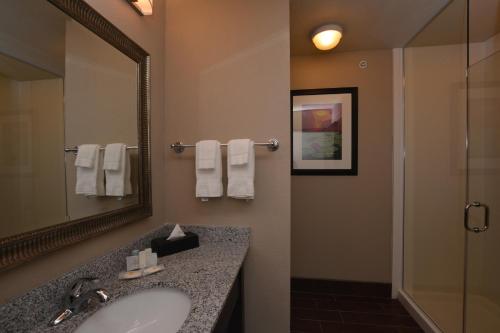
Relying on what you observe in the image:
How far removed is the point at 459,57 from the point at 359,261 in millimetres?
1861

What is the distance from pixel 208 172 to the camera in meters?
1.25

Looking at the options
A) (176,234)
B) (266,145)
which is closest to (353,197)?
(266,145)

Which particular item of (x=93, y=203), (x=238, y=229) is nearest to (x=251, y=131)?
(x=238, y=229)

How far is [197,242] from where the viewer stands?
1232 mm

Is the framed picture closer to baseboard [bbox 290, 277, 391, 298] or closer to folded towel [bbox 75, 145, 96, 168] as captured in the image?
baseboard [bbox 290, 277, 391, 298]

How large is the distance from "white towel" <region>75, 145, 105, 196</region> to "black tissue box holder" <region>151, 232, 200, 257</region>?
1.27 ft

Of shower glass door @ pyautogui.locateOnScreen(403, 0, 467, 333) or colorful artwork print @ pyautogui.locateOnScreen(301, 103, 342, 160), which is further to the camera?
colorful artwork print @ pyautogui.locateOnScreen(301, 103, 342, 160)

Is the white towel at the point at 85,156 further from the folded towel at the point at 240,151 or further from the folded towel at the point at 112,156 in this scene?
the folded towel at the point at 240,151

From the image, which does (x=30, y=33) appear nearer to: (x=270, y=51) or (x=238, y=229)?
(x=270, y=51)

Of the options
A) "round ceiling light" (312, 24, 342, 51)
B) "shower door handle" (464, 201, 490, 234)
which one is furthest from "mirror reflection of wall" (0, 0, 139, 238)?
"shower door handle" (464, 201, 490, 234)

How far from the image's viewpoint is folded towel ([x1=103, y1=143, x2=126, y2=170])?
0.94 metres

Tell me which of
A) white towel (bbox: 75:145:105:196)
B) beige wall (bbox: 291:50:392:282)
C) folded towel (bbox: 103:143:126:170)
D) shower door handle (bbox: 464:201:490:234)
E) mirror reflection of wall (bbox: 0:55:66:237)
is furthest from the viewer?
beige wall (bbox: 291:50:392:282)

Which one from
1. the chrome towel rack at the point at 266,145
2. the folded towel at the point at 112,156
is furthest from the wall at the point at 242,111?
the folded towel at the point at 112,156

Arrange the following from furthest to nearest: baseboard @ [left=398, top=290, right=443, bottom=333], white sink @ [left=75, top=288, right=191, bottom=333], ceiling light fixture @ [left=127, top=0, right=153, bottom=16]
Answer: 1. baseboard @ [left=398, top=290, right=443, bottom=333]
2. ceiling light fixture @ [left=127, top=0, right=153, bottom=16]
3. white sink @ [left=75, top=288, right=191, bottom=333]
